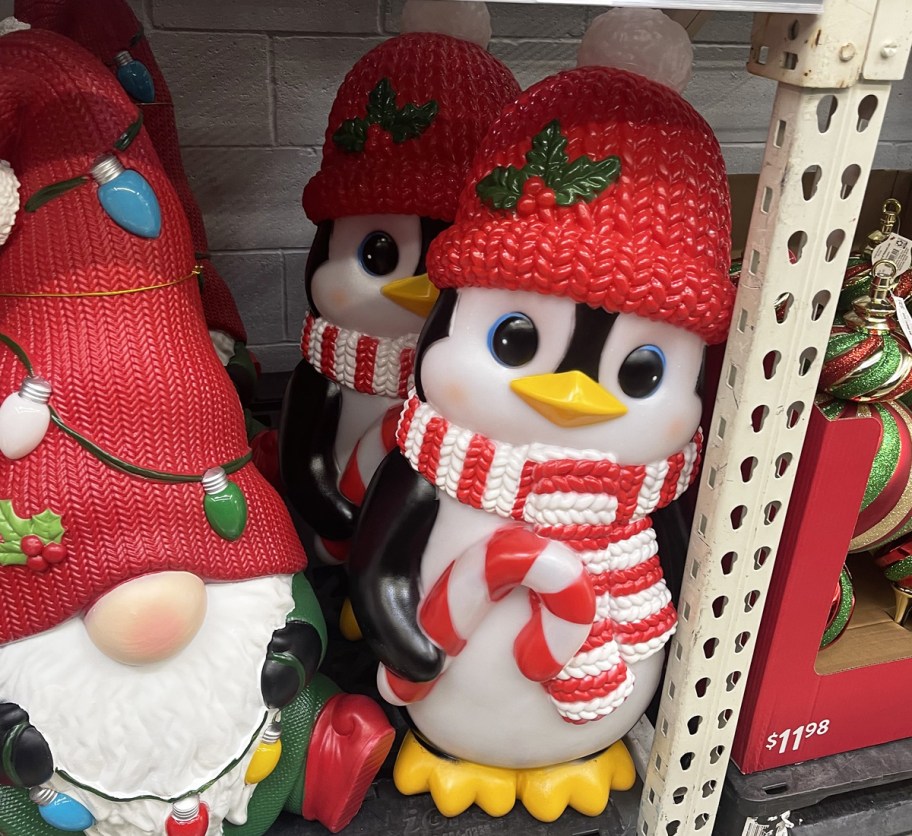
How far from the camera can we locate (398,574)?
0.74 m

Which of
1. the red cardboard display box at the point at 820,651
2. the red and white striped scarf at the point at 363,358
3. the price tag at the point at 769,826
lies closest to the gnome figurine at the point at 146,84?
the red and white striped scarf at the point at 363,358

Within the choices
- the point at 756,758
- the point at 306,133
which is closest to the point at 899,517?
the point at 756,758

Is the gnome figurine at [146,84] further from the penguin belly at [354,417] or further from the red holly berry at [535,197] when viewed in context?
the red holly berry at [535,197]

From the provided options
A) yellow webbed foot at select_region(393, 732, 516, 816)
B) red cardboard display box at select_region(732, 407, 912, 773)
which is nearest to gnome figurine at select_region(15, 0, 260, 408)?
yellow webbed foot at select_region(393, 732, 516, 816)

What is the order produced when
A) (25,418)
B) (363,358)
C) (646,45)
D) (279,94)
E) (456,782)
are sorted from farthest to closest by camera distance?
1. (279,94)
2. (363,358)
3. (456,782)
4. (646,45)
5. (25,418)

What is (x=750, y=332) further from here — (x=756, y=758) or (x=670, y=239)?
(x=756, y=758)

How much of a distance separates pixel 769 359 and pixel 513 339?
186mm

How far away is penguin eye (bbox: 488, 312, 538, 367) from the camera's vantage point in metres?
0.66

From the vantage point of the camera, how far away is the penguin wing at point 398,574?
2.38 ft

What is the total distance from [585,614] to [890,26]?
446mm

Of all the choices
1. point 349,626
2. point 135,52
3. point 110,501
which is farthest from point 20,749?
point 135,52

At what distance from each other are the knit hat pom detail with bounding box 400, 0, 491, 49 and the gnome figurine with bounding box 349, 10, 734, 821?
0.19 m

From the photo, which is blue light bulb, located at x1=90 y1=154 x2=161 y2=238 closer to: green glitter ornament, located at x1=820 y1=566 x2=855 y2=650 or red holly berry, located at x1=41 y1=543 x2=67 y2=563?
red holly berry, located at x1=41 y1=543 x2=67 y2=563

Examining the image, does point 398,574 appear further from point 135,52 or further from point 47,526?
point 135,52
